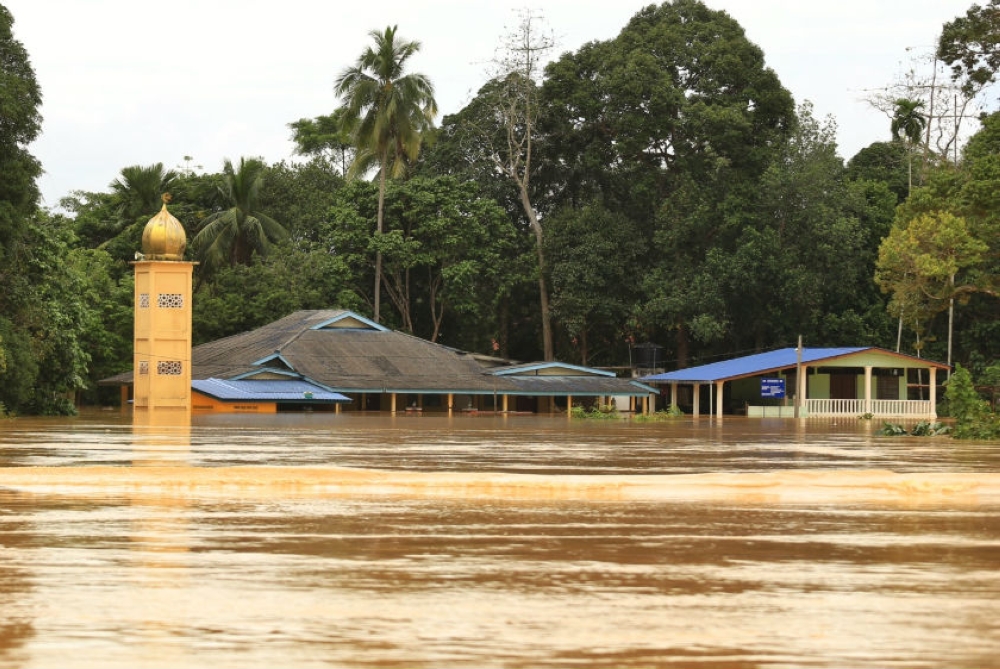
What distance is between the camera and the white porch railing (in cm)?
6438

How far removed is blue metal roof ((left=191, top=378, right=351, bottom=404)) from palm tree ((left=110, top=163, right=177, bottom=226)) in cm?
1926

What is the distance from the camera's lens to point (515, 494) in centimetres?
1584

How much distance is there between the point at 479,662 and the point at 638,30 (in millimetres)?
72452

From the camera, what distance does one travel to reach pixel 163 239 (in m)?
56.7

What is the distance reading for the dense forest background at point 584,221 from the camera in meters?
69.7

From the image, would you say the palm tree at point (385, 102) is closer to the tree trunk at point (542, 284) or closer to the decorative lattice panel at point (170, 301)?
the tree trunk at point (542, 284)

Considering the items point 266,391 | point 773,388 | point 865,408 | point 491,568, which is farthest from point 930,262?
point 491,568

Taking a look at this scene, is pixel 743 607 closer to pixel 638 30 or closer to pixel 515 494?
pixel 515 494

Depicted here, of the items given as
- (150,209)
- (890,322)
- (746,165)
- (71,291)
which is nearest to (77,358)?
(71,291)

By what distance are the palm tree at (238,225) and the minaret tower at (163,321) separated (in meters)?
16.6

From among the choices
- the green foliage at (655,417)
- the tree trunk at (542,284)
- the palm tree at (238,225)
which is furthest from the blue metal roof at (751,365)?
the palm tree at (238,225)

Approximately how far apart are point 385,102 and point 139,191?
547 inches

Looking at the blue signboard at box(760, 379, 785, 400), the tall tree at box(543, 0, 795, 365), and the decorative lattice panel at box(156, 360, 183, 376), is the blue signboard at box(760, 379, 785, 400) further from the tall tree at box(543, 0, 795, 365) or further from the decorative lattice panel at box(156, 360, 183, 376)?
the decorative lattice panel at box(156, 360, 183, 376)

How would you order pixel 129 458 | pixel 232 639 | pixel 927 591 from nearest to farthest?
pixel 232 639
pixel 927 591
pixel 129 458
